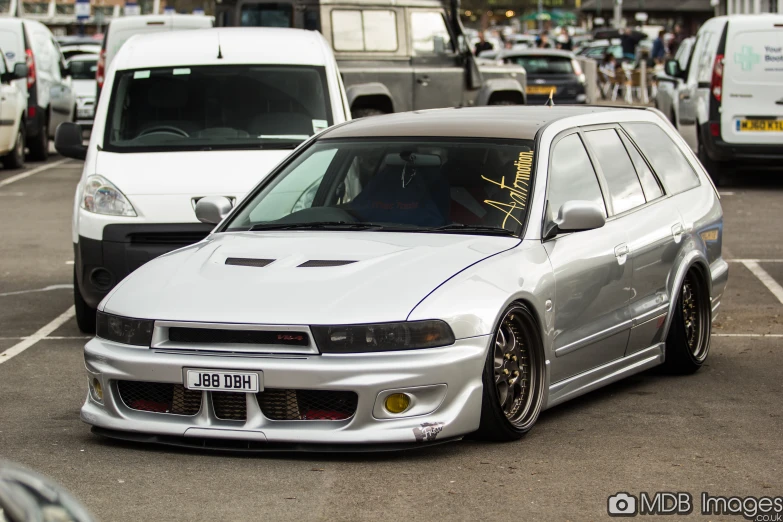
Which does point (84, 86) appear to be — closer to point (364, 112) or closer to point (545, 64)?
point (545, 64)

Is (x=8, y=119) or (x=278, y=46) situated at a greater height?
(x=278, y=46)

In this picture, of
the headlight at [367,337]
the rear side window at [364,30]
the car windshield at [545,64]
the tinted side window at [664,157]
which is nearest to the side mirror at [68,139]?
the tinted side window at [664,157]

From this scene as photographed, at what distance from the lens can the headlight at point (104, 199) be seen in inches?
383

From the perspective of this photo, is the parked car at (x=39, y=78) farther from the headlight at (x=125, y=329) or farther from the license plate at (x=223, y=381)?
the license plate at (x=223, y=381)

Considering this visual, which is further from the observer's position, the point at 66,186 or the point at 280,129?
the point at 66,186

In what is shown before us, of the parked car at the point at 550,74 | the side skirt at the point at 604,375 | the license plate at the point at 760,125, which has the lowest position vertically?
the parked car at the point at 550,74

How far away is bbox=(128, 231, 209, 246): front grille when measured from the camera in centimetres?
966

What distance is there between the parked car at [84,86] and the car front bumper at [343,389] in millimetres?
23921

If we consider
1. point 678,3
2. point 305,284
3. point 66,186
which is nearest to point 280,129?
point 305,284

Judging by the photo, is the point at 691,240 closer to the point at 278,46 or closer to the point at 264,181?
the point at 264,181

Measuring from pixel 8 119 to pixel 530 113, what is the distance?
606 inches

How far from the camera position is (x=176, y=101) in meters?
10.9

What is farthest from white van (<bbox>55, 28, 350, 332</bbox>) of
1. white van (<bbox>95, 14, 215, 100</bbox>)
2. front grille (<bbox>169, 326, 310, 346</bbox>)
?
white van (<bbox>95, 14, 215, 100</bbox>)

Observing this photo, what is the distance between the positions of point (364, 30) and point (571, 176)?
12.1m
